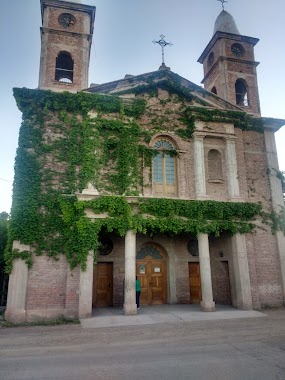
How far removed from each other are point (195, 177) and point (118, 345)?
9.40m

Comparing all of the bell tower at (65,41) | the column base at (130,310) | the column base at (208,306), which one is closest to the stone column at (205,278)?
the column base at (208,306)

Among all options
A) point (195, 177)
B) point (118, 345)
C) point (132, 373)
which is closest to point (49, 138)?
point (195, 177)

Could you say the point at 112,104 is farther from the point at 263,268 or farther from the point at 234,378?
the point at 234,378

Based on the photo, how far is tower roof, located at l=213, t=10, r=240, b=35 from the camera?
67.8 feet

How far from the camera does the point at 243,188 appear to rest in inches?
637

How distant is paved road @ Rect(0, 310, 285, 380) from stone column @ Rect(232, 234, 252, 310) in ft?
9.00

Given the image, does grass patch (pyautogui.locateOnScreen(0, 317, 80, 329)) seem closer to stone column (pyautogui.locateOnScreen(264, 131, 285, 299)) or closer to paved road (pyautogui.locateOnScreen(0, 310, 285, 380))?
paved road (pyautogui.locateOnScreen(0, 310, 285, 380))

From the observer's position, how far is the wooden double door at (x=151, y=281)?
15945 millimetres

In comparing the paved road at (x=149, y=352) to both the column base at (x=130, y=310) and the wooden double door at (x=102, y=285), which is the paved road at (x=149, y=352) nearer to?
the column base at (x=130, y=310)

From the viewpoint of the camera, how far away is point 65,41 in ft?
56.0

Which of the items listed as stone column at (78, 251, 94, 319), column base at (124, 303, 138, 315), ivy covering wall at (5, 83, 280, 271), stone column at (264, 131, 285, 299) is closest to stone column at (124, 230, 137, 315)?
column base at (124, 303, 138, 315)

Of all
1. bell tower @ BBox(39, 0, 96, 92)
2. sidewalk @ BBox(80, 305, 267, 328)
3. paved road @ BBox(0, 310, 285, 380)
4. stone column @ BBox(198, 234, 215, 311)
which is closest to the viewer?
paved road @ BBox(0, 310, 285, 380)

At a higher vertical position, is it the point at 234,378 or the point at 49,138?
the point at 49,138

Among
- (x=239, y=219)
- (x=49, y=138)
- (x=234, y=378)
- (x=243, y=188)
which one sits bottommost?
(x=234, y=378)
